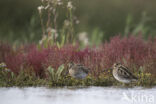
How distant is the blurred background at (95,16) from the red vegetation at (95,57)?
5.94 m

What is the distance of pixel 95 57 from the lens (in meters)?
9.22

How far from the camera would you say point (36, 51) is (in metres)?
10.1

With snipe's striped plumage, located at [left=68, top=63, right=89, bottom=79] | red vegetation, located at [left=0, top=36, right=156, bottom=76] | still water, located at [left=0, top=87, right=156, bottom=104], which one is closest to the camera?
still water, located at [left=0, top=87, right=156, bottom=104]

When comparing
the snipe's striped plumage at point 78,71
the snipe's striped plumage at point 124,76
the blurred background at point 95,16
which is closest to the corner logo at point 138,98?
the snipe's striped plumage at point 124,76

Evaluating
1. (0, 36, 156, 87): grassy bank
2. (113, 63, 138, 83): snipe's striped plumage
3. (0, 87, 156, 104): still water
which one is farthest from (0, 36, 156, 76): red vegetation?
(0, 87, 156, 104): still water

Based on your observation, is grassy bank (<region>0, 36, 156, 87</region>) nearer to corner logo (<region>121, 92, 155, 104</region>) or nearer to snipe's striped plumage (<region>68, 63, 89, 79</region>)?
snipe's striped plumage (<region>68, 63, 89, 79</region>)

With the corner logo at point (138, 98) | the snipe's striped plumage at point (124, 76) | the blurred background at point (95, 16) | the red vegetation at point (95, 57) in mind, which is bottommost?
the corner logo at point (138, 98)

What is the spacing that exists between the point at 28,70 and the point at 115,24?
10.2 meters

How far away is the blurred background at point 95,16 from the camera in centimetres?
1755

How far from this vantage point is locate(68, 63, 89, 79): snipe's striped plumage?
28.2 ft

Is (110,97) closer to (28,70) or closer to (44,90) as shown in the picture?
(44,90)

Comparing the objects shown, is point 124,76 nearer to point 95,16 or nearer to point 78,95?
point 78,95

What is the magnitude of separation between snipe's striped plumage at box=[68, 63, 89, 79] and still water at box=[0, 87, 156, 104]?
403 mm

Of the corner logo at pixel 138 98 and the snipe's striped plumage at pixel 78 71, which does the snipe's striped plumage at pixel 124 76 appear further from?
the snipe's striped plumage at pixel 78 71
